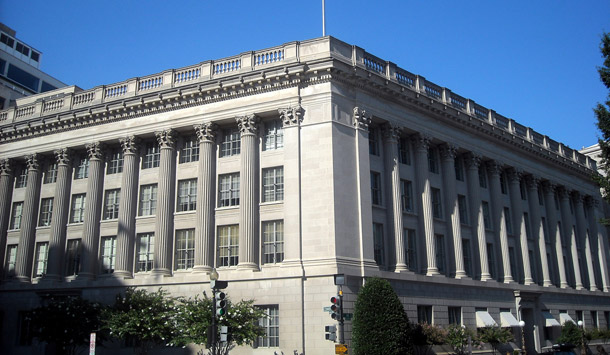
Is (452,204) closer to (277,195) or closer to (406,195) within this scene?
(406,195)

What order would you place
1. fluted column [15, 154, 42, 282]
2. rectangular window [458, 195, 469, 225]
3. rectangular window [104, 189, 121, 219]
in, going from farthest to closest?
1. rectangular window [458, 195, 469, 225]
2. fluted column [15, 154, 42, 282]
3. rectangular window [104, 189, 121, 219]

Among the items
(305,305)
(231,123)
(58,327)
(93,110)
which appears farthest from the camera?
(93,110)

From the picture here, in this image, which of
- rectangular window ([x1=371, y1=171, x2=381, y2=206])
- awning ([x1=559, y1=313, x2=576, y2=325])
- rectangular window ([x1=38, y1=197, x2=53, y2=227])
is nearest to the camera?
rectangular window ([x1=371, y1=171, x2=381, y2=206])

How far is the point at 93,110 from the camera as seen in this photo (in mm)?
42875

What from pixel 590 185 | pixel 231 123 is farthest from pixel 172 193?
pixel 590 185

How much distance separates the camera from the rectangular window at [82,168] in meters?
44.6

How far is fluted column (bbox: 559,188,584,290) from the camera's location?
187ft

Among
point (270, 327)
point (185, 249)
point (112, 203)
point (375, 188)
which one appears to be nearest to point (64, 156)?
point (112, 203)

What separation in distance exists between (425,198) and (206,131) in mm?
15708

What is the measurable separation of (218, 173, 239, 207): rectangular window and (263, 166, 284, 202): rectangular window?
2.10 m

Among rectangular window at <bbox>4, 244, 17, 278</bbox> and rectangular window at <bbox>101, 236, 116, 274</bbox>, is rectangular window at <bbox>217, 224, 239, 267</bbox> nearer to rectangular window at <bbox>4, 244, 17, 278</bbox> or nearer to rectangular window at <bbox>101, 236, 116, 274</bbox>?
rectangular window at <bbox>101, 236, 116, 274</bbox>

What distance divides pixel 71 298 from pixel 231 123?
50.2ft

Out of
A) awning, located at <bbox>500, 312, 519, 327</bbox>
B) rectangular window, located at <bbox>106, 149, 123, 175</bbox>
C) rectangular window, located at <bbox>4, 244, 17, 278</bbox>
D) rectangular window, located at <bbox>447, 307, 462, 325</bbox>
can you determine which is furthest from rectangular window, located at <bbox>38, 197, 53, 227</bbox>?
awning, located at <bbox>500, 312, 519, 327</bbox>

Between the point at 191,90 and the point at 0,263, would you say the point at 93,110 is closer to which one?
the point at 191,90
